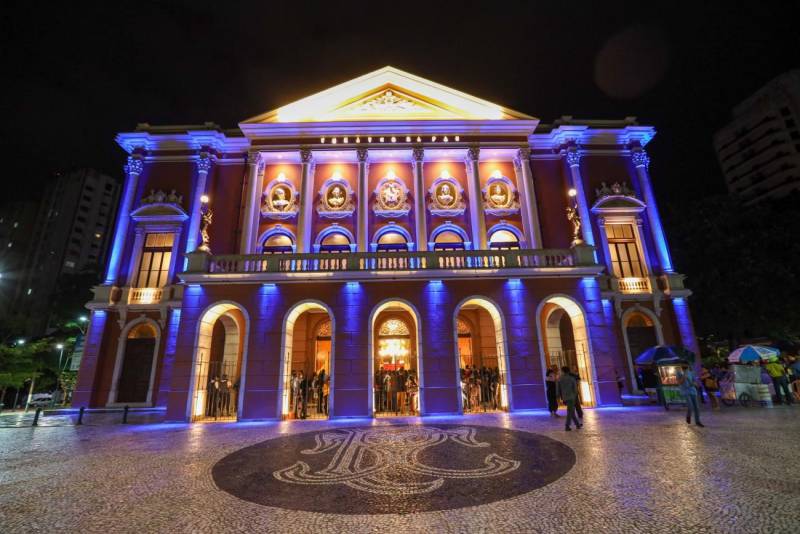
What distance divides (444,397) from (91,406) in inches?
672

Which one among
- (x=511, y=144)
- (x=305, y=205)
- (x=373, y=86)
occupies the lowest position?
(x=305, y=205)

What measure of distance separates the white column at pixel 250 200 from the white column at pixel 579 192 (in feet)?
59.2

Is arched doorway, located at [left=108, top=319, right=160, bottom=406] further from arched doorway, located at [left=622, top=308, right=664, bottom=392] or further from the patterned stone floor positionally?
arched doorway, located at [left=622, top=308, right=664, bottom=392]

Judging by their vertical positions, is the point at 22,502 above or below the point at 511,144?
below

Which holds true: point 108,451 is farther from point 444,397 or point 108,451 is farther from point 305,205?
point 305,205

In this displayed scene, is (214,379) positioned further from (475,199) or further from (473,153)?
(473,153)

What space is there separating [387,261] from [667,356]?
1182cm

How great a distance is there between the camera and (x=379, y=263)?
15703 millimetres

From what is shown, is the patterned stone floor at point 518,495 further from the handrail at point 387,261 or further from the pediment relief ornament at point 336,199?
the pediment relief ornament at point 336,199

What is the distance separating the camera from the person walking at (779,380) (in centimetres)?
1402

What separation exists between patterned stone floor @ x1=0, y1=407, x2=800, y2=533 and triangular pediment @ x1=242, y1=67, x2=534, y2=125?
59.0ft

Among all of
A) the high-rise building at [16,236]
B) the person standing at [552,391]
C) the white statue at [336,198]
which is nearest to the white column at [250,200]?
the white statue at [336,198]

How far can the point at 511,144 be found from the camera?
20828 millimetres

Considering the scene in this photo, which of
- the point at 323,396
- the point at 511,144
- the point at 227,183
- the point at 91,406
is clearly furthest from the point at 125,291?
the point at 511,144
